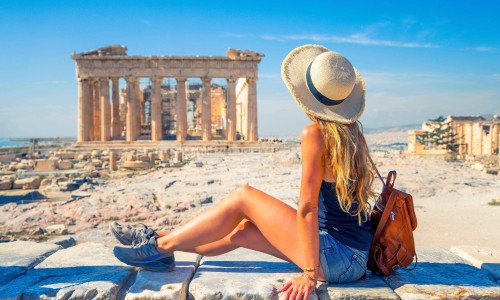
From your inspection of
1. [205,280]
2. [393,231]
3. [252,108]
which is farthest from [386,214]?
[252,108]

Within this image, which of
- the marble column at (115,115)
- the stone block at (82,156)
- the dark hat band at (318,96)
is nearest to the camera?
the dark hat band at (318,96)

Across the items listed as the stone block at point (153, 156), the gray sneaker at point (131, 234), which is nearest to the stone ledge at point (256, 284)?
the gray sneaker at point (131, 234)

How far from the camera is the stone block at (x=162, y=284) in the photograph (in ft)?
9.25

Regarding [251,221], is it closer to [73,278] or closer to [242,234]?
[242,234]

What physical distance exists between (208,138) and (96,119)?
31.8 ft

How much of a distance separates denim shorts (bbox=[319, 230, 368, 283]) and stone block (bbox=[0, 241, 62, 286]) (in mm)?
2057

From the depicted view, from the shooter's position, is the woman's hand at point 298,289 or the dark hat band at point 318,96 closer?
the woman's hand at point 298,289

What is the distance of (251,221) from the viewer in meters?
3.24

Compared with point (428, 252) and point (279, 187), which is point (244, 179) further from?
point (428, 252)

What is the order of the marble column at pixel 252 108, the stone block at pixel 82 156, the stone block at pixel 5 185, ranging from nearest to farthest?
the stone block at pixel 5 185 → the stone block at pixel 82 156 → the marble column at pixel 252 108

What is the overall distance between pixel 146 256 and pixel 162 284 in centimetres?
29

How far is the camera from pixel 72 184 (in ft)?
43.2

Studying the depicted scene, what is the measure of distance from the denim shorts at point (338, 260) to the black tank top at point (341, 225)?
0.14 feet

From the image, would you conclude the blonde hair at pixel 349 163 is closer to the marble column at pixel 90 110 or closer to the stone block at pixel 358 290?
the stone block at pixel 358 290
